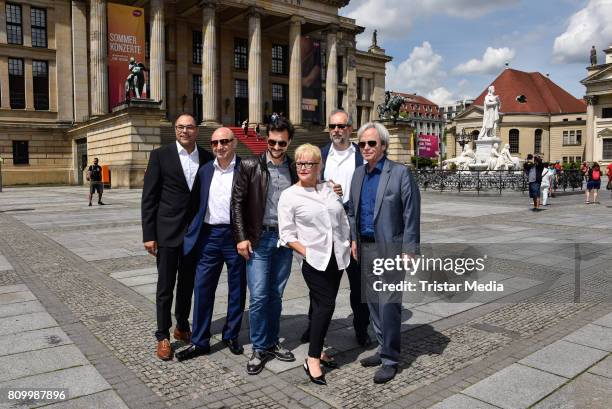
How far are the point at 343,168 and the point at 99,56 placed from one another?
33554 mm

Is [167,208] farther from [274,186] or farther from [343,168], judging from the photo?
[343,168]

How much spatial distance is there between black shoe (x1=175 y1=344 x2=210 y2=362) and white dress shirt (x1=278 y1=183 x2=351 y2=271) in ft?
4.64

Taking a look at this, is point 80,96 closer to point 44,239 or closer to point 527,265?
point 44,239

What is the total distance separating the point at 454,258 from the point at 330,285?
7.98ft

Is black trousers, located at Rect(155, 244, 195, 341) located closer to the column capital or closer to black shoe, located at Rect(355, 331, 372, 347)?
black shoe, located at Rect(355, 331, 372, 347)

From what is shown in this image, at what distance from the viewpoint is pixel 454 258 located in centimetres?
593

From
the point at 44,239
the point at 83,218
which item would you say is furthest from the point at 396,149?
the point at 44,239

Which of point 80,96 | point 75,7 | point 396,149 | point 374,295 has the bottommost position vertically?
point 374,295

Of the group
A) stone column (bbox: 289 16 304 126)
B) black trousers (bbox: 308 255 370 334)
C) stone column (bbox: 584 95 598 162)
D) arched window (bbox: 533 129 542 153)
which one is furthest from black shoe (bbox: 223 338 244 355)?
arched window (bbox: 533 129 542 153)

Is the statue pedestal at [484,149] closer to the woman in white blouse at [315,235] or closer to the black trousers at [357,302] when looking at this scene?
the black trousers at [357,302]

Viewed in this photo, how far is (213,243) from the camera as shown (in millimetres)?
4586

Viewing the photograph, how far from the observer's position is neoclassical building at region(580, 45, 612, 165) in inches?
2704

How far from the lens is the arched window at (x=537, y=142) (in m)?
80.9

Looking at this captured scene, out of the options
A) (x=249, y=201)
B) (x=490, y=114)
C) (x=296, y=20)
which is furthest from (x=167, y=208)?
(x=296, y=20)
